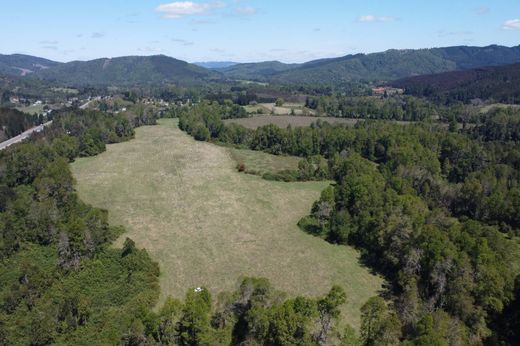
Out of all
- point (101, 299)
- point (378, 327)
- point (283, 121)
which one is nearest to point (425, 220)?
point (378, 327)

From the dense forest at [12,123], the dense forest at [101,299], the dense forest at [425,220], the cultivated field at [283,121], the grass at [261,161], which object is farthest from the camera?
the cultivated field at [283,121]

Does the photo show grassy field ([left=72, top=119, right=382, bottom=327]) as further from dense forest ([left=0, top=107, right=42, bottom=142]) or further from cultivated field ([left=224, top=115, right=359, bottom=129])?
cultivated field ([left=224, top=115, right=359, bottom=129])

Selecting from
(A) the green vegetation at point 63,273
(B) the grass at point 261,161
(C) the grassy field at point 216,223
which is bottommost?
(B) the grass at point 261,161

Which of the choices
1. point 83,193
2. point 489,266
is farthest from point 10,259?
point 489,266

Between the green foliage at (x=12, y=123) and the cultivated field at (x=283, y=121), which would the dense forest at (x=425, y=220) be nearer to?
the cultivated field at (x=283, y=121)

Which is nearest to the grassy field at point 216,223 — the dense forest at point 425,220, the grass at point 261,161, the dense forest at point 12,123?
the grass at point 261,161
